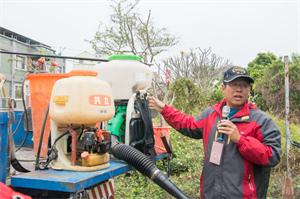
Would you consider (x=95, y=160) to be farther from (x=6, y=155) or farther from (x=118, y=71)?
(x=118, y=71)

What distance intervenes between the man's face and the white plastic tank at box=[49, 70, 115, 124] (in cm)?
112

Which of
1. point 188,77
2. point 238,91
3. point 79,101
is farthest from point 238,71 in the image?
point 188,77

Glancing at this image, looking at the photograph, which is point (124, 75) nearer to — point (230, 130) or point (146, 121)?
point (146, 121)

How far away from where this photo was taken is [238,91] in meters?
2.08

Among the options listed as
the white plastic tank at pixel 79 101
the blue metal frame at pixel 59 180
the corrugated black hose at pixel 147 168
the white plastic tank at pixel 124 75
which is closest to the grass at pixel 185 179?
the corrugated black hose at pixel 147 168

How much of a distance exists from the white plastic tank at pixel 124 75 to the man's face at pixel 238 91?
4.08 ft

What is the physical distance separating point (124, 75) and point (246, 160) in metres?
1.71

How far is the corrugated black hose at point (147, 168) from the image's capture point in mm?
2082

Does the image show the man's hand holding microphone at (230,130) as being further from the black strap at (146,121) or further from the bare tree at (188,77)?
the bare tree at (188,77)

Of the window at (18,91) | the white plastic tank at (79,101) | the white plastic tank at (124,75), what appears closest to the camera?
the white plastic tank at (79,101)

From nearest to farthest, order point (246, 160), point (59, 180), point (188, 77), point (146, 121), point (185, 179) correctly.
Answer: point (59, 180) < point (246, 160) < point (146, 121) < point (185, 179) < point (188, 77)

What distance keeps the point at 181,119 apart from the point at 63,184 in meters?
1.31

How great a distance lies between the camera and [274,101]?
11172 mm

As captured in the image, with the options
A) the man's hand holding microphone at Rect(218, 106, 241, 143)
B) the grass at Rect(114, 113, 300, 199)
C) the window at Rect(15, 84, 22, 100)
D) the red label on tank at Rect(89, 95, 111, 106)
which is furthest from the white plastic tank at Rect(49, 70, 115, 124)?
the window at Rect(15, 84, 22, 100)
